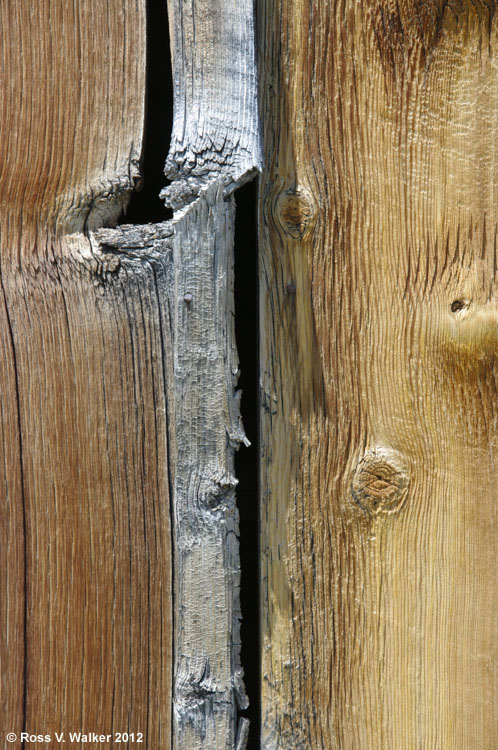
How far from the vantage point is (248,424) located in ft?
3.33

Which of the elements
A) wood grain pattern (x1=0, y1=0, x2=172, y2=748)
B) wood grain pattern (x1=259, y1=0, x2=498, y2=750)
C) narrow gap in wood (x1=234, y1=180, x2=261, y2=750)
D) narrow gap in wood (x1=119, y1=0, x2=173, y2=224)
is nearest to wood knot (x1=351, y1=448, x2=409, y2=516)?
wood grain pattern (x1=259, y1=0, x2=498, y2=750)

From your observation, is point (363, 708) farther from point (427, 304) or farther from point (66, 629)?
point (427, 304)

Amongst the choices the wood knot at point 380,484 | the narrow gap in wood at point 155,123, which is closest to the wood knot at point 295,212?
the narrow gap in wood at point 155,123

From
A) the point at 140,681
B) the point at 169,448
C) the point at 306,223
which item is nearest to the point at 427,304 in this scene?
the point at 306,223

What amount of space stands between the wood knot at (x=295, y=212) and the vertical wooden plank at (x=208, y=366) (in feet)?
0.30

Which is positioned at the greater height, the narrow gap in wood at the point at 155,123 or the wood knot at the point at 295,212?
the narrow gap in wood at the point at 155,123

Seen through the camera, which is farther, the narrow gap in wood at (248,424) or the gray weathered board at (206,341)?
the narrow gap in wood at (248,424)

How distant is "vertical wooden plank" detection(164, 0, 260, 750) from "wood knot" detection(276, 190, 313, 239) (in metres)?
0.09

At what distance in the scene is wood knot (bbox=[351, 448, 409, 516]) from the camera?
3.08 feet

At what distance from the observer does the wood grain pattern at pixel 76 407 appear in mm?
916

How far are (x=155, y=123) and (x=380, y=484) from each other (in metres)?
0.74

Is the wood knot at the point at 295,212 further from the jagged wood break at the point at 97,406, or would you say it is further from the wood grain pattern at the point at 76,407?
the wood grain pattern at the point at 76,407

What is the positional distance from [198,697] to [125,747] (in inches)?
7.0

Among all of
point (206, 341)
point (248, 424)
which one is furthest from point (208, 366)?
point (248, 424)
